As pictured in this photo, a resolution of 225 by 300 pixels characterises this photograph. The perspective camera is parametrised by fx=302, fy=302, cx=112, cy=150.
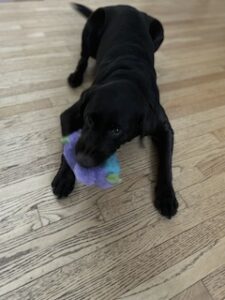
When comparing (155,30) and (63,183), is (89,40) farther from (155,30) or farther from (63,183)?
(63,183)

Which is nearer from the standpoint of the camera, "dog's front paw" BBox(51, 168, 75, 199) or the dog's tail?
"dog's front paw" BBox(51, 168, 75, 199)

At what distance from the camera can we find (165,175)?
1.31 m

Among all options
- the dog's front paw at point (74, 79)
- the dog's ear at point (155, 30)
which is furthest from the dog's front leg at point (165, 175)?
the dog's ear at point (155, 30)

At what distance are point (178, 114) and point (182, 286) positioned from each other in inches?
38.1

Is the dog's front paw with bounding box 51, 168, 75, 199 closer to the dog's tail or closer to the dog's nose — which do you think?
the dog's nose

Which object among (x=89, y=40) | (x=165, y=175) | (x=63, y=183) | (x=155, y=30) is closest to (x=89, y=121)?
(x=63, y=183)

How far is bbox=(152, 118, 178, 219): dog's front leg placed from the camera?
48.8 inches

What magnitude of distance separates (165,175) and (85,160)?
42cm

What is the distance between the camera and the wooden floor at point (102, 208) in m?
1.03

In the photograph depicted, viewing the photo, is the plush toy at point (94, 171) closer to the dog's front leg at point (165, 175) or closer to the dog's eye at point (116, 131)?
the dog's eye at point (116, 131)

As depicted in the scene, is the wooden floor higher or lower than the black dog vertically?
lower

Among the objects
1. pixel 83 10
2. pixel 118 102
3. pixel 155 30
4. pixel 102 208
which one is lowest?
pixel 102 208

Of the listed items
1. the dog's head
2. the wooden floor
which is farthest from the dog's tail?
the dog's head

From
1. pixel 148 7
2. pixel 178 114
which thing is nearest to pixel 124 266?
pixel 178 114
